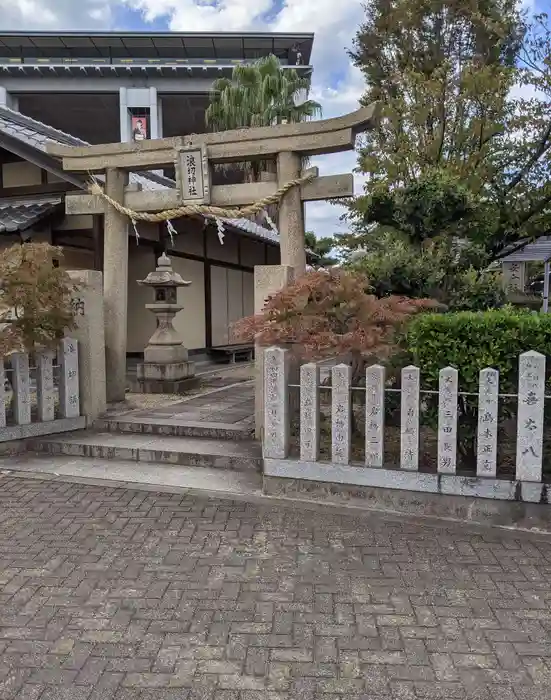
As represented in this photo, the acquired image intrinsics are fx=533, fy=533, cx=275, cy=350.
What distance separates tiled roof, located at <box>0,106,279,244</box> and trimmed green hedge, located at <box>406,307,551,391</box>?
18.7 feet

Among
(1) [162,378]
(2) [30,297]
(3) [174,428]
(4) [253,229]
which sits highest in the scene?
(4) [253,229]

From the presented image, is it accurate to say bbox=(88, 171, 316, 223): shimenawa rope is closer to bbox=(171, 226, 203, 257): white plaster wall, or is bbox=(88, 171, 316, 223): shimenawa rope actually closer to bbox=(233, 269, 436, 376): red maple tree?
bbox=(233, 269, 436, 376): red maple tree

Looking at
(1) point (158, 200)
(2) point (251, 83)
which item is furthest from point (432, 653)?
(2) point (251, 83)

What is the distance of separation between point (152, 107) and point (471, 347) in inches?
980

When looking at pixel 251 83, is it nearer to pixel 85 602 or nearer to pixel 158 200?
pixel 158 200

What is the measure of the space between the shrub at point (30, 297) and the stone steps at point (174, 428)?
4.27 ft

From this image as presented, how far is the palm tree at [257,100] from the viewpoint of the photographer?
57.9 ft

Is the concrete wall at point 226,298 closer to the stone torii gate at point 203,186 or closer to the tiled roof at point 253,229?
the tiled roof at point 253,229

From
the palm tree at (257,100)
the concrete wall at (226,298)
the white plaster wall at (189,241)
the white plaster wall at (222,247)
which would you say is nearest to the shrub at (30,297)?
the white plaster wall at (189,241)

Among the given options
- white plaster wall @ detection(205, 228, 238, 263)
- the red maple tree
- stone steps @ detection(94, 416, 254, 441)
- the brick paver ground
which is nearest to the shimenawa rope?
the red maple tree

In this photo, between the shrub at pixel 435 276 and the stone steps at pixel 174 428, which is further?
the shrub at pixel 435 276

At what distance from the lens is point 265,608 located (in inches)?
122

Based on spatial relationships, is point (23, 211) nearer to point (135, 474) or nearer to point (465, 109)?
point (135, 474)

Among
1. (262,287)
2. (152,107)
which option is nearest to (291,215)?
(262,287)
